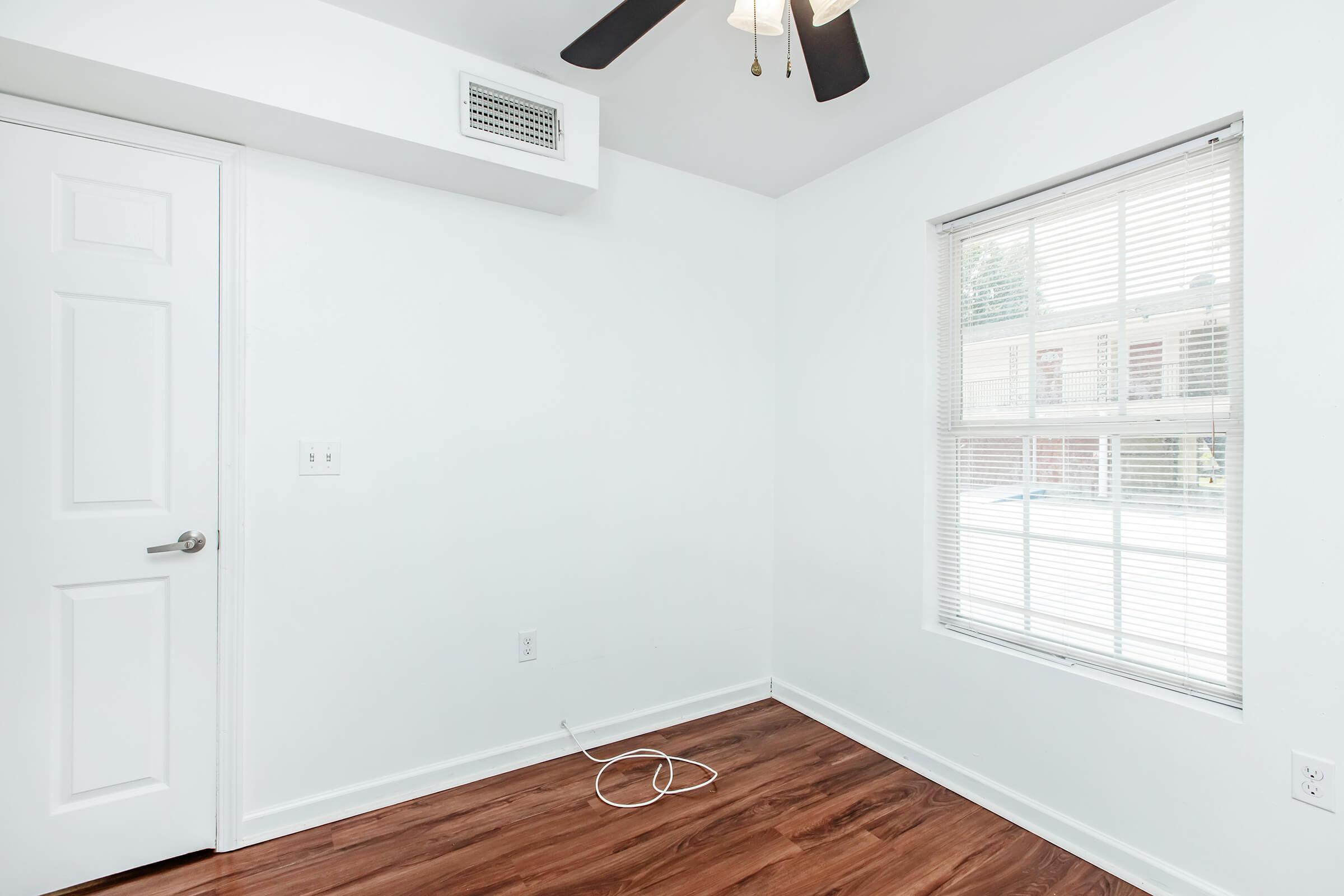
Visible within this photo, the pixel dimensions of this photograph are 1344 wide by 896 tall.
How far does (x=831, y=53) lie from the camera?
5.25 ft

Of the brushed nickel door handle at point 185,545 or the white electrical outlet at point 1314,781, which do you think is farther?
the brushed nickel door handle at point 185,545

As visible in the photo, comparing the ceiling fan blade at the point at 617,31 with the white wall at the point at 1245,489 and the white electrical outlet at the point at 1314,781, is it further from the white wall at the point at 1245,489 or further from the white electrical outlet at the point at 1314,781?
the white electrical outlet at the point at 1314,781

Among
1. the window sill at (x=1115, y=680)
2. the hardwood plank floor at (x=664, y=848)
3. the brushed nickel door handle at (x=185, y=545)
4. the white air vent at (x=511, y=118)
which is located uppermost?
the white air vent at (x=511, y=118)

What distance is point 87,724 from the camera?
1812 mm

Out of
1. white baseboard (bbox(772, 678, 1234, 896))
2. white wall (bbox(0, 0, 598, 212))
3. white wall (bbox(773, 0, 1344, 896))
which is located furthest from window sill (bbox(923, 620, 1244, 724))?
white wall (bbox(0, 0, 598, 212))

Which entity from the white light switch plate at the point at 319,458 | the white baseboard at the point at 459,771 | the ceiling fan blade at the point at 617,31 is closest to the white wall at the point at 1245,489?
the white baseboard at the point at 459,771

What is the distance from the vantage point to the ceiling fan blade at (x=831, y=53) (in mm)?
1524

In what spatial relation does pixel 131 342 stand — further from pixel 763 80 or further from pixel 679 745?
pixel 679 745

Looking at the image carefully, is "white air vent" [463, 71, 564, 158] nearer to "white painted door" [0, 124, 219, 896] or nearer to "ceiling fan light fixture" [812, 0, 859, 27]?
"white painted door" [0, 124, 219, 896]

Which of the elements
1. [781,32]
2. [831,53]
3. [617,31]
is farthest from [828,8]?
[617,31]

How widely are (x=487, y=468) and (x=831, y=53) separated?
176cm

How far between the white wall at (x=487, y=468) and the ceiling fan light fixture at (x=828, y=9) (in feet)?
4.69

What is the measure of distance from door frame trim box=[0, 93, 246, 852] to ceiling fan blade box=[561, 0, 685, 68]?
1169mm

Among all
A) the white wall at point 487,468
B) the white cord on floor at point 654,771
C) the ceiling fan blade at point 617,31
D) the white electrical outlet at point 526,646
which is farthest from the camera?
the white electrical outlet at point 526,646
